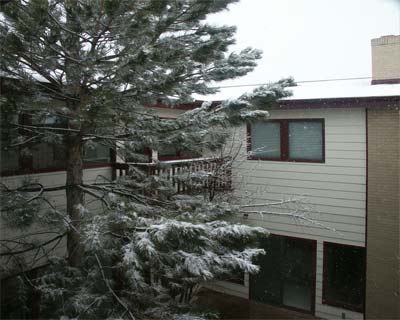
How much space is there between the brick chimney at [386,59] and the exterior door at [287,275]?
345 cm

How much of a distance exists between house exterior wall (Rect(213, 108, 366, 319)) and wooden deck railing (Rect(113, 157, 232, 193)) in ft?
1.96

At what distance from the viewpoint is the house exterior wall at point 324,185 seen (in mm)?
7219

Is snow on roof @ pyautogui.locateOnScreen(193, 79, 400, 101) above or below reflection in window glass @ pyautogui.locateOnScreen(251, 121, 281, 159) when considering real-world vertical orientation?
above

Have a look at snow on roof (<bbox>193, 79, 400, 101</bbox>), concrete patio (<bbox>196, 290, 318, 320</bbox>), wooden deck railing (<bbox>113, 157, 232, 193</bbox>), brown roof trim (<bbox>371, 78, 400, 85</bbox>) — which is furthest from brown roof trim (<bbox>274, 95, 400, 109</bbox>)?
concrete patio (<bbox>196, 290, 318, 320</bbox>)

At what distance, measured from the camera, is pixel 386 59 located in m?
7.36

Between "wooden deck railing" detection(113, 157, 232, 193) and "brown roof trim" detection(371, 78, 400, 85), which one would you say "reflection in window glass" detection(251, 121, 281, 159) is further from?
"brown roof trim" detection(371, 78, 400, 85)

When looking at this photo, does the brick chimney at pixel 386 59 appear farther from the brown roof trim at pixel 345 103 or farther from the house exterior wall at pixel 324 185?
the house exterior wall at pixel 324 185

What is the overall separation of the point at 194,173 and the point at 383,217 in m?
3.73

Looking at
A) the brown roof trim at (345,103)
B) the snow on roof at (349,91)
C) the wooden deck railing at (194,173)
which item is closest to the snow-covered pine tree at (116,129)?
the wooden deck railing at (194,173)

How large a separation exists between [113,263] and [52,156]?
2394 mm

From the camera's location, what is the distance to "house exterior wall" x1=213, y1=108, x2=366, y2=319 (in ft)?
23.7

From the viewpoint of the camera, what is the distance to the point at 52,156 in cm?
554

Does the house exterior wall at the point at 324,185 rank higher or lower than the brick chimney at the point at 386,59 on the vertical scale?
lower

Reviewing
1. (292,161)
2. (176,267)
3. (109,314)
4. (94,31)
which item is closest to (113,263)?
(109,314)
